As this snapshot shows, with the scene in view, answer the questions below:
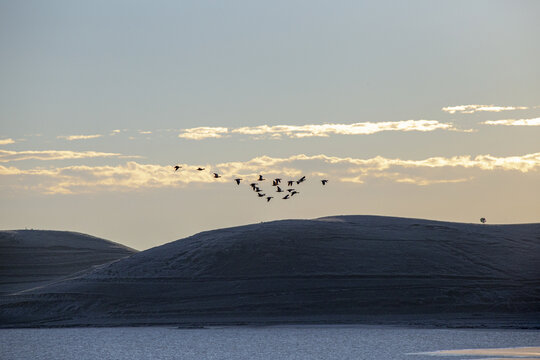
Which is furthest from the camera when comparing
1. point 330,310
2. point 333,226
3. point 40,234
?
point 40,234

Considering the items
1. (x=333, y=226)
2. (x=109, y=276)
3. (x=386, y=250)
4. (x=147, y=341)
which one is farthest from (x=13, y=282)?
(x=147, y=341)

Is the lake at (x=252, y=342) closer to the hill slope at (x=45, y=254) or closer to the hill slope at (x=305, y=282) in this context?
the hill slope at (x=305, y=282)

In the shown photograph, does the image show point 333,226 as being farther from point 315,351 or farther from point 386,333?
point 315,351

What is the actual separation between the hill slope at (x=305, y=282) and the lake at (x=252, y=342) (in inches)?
340

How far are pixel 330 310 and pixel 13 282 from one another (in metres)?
63.8

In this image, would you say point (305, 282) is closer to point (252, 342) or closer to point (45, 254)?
point (252, 342)

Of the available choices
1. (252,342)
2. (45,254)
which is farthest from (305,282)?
(45,254)

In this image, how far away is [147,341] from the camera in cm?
7019

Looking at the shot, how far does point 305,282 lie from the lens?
321 ft

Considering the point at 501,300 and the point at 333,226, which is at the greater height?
the point at 333,226

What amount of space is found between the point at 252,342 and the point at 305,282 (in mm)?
30005

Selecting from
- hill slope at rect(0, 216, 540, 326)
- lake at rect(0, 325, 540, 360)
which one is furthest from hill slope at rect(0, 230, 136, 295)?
lake at rect(0, 325, 540, 360)

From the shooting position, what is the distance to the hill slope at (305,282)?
90938 millimetres

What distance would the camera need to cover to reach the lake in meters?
59.3
